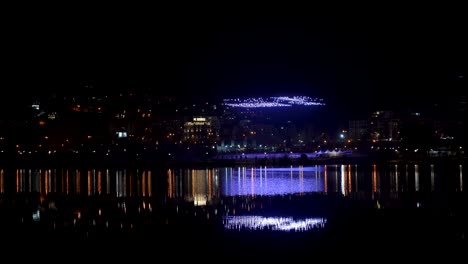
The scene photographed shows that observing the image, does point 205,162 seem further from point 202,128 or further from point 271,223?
point 202,128

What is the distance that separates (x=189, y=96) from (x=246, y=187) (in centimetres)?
5759

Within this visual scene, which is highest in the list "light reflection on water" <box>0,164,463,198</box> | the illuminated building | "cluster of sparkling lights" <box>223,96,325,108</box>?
"cluster of sparkling lights" <box>223,96,325,108</box>

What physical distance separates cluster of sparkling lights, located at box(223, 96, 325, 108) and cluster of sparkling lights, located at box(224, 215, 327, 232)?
A: 57.4 metres

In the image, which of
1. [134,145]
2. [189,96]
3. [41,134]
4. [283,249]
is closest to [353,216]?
[283,249]

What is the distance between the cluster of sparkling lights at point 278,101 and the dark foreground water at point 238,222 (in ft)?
166

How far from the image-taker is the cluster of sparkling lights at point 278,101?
7250 cm

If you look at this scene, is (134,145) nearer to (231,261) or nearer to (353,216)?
(353,216)

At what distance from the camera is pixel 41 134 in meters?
59.5

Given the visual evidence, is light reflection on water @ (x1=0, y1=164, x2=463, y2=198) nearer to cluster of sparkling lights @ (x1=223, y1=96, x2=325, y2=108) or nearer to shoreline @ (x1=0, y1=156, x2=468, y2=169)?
shoreline @ (x1=0, y1=156, x2=468, y2=169)

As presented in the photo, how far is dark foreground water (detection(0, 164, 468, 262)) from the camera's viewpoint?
10523 mm

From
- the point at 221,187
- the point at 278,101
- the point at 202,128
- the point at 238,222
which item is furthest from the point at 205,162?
the point at 202,128

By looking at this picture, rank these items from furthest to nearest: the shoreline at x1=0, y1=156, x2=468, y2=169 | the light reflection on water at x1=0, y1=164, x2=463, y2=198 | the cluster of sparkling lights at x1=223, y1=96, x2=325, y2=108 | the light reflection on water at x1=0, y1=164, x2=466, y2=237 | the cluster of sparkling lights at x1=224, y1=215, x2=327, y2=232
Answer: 1. the cluster of sparkling lights at x1=223, y1=96, x2=325, y2=108
2. the shoreline at x1=0, y1=156, x2=468, y2=169
3. the light reflection on water at x1=0, y1=164, x2=463, y2=198
4. the light reflection on water at x1=0, y1=164, x2=466, y2=237
5. the cluster of sparkling lights at x1=224, y1=215, x2=327, y2=232

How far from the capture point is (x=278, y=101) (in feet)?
243

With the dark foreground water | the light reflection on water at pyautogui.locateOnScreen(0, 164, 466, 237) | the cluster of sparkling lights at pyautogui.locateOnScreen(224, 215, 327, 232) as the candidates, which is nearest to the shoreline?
the light reflection on water at pyautogui.locateOnScreen(0, 164, 466, 237)
